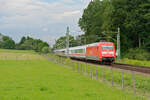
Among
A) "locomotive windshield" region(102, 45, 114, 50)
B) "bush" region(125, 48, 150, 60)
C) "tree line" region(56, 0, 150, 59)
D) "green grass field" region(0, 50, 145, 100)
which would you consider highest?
"tree line" region(56, 0, 150, 59)

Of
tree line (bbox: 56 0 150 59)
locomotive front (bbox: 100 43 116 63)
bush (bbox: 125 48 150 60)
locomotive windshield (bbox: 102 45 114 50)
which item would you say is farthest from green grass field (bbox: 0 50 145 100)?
tree line (bbox: 56 0 150 59)

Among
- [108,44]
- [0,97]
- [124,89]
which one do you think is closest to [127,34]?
[108,44]

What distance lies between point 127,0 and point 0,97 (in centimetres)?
4772

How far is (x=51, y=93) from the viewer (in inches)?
442

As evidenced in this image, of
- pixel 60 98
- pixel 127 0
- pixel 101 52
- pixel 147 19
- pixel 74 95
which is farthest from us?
pixel 127 0

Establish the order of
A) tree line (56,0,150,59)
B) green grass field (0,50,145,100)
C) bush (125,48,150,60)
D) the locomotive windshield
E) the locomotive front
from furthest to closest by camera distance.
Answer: tree line (56,0,150,59)
bush (125,48,150,60)
the locomotive windshield
the locomotive front
green grass field (0,50,145,100)

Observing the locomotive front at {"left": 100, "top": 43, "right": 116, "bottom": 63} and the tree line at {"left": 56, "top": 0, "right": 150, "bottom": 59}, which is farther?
the tree line at {"left": 56, "top": 0, "right": 150, "bottom": 59}

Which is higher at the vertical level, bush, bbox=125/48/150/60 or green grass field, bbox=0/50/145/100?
bush, bbox=125/48/150/60

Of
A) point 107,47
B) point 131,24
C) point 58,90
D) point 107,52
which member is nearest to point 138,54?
point 131,24

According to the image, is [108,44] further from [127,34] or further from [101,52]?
[127,34]

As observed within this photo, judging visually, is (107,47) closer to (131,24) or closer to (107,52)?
(107,52)

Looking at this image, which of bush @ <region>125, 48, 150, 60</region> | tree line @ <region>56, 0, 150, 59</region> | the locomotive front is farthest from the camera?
tree line @ <region>56, 0, 150, 59</region>

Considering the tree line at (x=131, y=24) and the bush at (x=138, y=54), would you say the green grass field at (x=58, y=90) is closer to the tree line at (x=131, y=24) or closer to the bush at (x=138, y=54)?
the bush at (x=138, y=54)

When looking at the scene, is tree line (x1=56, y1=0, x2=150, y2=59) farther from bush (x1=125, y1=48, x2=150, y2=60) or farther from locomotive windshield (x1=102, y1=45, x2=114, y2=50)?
locomotive windshield (x1=102, y1=45, x2=114, y2=50)
